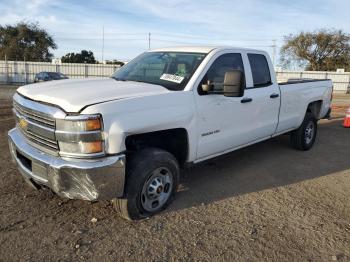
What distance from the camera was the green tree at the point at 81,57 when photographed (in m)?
60.1

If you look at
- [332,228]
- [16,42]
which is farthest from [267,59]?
[16,42]

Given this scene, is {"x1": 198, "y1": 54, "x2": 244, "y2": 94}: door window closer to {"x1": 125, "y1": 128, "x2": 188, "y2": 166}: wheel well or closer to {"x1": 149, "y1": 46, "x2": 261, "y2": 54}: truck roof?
{"x1": 149, "y1": 46, "x2": 261, "y2": 54}: truck roof

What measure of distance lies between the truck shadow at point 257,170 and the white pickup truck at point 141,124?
1.77ft

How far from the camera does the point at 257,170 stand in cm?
600

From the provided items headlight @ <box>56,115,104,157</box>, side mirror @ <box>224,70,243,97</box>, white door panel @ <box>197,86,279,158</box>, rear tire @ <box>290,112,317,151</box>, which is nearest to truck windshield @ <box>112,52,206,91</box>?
white door panel @ <box>197,86,279,158</box>

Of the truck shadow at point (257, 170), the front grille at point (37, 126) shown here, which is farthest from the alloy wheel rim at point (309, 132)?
the front grille at point (37, 126)

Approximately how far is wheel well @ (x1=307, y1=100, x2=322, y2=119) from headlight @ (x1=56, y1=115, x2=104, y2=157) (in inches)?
209

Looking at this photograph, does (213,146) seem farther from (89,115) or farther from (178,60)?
(89,115)

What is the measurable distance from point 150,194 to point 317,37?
51.7 meters

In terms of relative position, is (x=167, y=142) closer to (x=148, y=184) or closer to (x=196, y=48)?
(x=148, y=184)

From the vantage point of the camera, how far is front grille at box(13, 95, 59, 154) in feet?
11.8

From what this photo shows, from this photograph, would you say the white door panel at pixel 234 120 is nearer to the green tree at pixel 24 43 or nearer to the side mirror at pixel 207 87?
the side mirror at pixel 207 87

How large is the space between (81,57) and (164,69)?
6037 cm

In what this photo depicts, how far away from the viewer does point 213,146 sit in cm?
479
